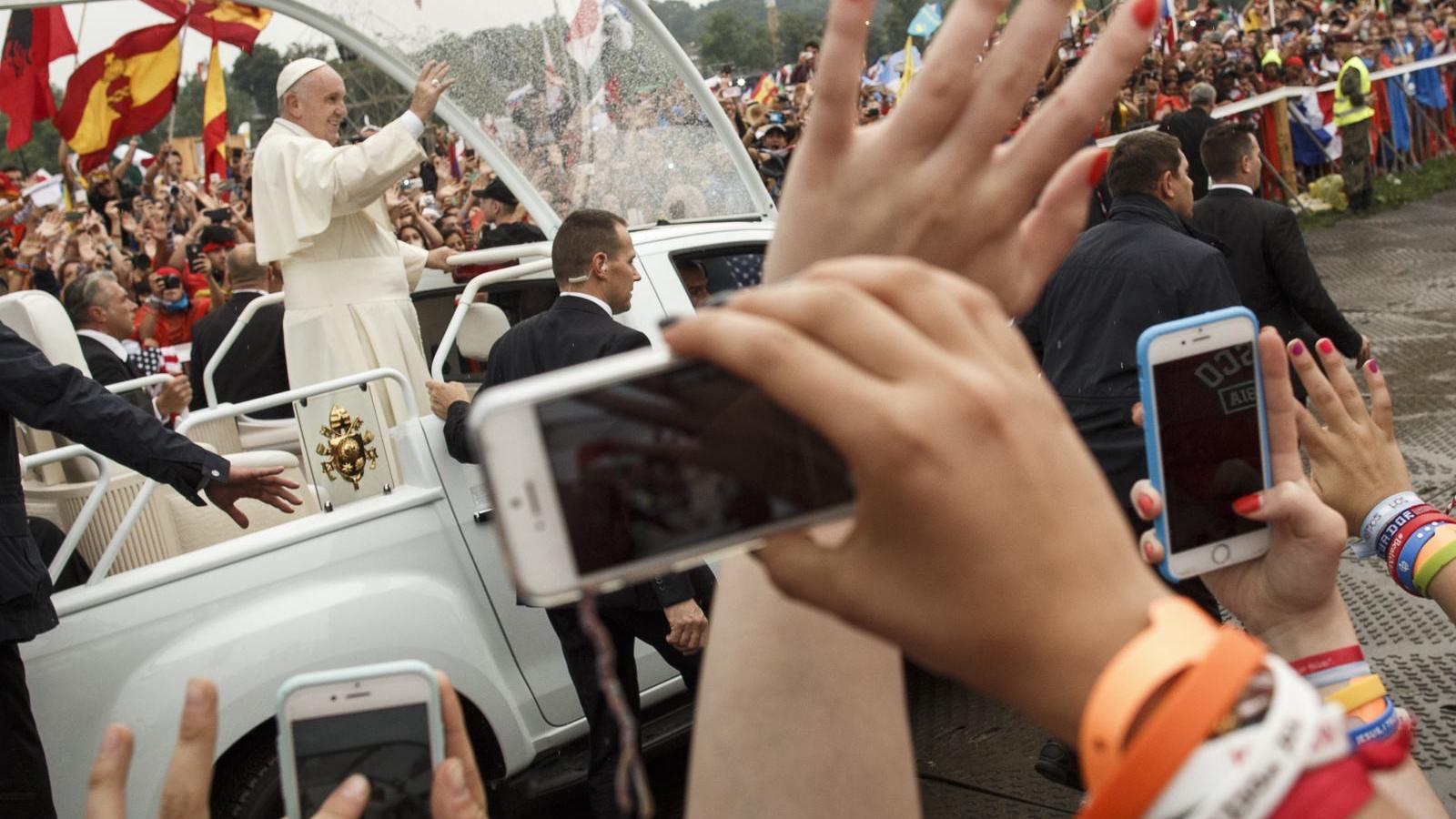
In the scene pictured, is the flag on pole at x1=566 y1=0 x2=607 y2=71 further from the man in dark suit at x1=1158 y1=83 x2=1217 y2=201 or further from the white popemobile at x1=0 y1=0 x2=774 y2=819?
the man in dark suit at x1=1158 y1=83 x2=1217 y2=201

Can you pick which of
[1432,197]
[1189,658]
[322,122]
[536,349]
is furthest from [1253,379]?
[1432,197]

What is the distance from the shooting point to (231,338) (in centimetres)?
570

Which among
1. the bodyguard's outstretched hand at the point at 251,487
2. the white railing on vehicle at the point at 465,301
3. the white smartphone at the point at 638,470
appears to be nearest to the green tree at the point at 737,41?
the white railing on vehicle at the point at 465,301

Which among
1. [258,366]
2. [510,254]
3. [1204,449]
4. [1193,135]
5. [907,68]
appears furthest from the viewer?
[907,68]

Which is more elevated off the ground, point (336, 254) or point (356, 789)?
point (356, 789)

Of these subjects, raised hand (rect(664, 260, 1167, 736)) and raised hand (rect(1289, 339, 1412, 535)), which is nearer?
raised hand (rect(664, 260, 1167, 736))

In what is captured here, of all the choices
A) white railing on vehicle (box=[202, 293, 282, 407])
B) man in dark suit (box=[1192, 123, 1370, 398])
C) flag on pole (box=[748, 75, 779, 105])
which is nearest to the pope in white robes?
white railing on vehicle (box=[202, 293, 282, 407])

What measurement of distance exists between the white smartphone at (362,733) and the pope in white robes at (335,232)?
13.4 feet

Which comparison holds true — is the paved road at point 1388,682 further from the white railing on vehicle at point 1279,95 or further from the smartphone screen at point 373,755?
the white railing on vehicle at point 1279,95

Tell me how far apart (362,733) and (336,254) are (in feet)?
15.4

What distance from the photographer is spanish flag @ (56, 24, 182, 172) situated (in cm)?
761

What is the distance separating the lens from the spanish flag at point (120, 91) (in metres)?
7.61

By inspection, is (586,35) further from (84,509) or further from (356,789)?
(356,789)

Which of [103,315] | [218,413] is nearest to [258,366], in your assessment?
[103,315]
